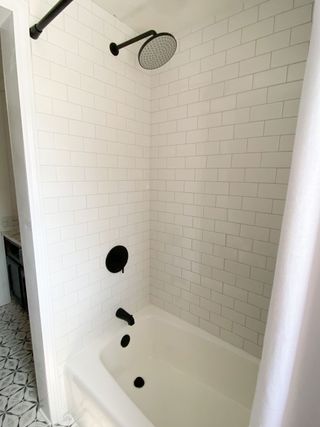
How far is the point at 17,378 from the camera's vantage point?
62.9 inches

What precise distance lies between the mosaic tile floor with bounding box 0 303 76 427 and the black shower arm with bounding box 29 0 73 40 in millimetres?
2162

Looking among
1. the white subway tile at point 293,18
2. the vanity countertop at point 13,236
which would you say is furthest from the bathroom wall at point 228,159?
the vanity countertop at point 13,236

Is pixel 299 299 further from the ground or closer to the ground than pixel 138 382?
further from the ground

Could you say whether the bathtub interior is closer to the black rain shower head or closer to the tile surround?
the tile surround

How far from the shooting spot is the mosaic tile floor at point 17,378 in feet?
4.38

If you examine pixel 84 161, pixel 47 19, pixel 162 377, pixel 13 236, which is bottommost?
pixel 162 377

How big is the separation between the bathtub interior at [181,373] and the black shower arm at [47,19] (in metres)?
1.82

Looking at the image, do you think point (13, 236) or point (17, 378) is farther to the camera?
point (13, 236)

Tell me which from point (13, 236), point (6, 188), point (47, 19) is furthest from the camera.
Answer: point (6, 188)

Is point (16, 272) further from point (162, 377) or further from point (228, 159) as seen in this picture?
point (228, 159)

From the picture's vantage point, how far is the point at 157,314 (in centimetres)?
181

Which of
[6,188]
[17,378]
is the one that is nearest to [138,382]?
[17,378]

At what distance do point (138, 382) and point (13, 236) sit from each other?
5.97 ft

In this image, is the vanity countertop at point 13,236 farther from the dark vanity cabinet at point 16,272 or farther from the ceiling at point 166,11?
the ceiling at point 166,11
